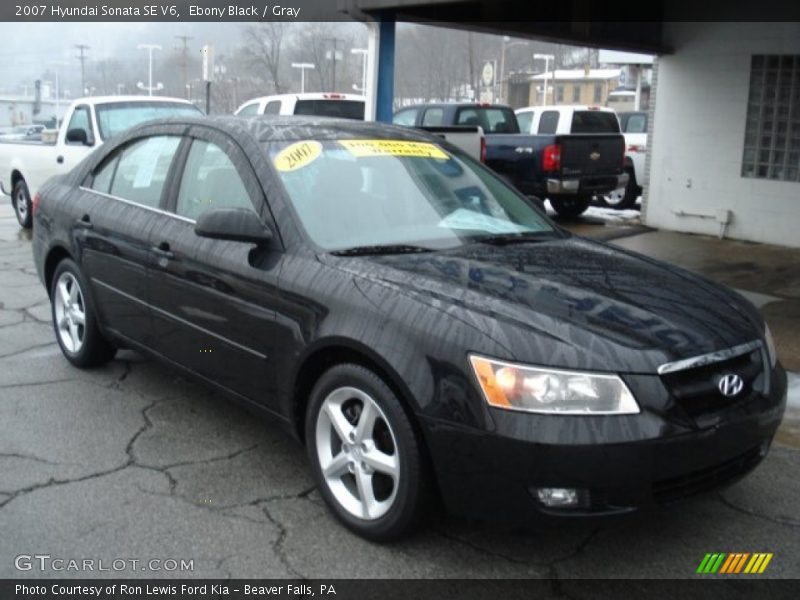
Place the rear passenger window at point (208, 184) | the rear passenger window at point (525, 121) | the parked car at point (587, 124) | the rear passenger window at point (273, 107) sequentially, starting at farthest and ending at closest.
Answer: the rear passenger window at point (525, 121) < the parked car at point (587, 124) < the rear passenger window at point (273, 107) < the rear passenger window at point (208, 184)

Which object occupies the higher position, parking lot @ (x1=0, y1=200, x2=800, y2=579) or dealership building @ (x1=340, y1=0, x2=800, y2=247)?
dealership building @ (x1=340, y1=0, x2=800, y2=247)

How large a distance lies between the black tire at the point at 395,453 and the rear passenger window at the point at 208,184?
3.49ft

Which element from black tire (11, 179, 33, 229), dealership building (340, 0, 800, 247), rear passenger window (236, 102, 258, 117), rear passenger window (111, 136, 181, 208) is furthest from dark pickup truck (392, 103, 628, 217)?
rear passenger window (111, 136, 181, 208)

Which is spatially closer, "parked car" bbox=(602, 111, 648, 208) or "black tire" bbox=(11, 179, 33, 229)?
"black tire" bbox=(11, 179, 33, 229)

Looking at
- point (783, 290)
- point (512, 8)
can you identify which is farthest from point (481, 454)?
point (512, 8)

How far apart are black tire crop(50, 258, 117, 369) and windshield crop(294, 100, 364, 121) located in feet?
24.6

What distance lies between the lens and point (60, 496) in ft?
12.0

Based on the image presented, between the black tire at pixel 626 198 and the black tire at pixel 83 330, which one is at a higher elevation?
the black tire at pixel 626 198

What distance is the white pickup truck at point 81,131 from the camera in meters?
10.6

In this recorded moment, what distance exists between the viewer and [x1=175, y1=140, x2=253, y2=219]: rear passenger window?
4043 millimetres

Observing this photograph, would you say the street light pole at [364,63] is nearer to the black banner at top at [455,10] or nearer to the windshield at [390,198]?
the black banner at top at [455,10]

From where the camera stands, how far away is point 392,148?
4309 millimetres

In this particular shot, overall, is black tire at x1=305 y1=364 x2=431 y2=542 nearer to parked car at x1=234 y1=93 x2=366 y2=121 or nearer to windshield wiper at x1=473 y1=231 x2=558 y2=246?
windshield wiper at x1=473 y1=231 x2=558 y2=246

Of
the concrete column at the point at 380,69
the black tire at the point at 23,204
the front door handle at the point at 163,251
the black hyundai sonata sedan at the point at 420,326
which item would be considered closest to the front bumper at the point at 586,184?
the concrete column at the point at 380,69
